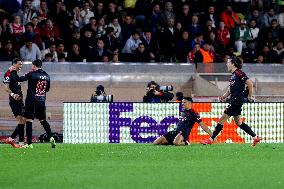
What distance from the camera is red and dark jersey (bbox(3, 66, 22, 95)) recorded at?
20.7 metres

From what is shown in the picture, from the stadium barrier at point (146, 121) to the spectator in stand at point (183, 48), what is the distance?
4.11 meters

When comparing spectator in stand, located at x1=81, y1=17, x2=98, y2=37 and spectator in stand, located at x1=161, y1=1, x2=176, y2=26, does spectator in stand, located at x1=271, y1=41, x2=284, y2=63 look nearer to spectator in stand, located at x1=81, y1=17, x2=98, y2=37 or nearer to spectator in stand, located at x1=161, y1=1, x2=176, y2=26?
spectator in stand, located at x1=161, y1=1, x2=176, y2=26

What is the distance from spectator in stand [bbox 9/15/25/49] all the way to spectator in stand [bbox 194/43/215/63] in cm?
506

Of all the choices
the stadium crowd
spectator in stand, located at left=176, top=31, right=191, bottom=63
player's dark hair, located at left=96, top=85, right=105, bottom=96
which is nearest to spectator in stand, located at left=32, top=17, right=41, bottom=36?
the stadium crowd

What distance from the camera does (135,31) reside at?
28359mm

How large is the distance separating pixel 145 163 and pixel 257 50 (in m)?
13.4

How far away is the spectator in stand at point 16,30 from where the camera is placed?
1080 inches

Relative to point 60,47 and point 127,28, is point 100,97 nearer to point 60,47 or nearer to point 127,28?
point 60,47

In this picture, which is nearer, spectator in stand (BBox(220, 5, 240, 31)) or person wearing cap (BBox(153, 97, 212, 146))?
person wearing cap (BBox(153, 97, 212, 146))

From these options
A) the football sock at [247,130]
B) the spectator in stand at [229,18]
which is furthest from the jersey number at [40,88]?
the spectator in stand at [229,18]

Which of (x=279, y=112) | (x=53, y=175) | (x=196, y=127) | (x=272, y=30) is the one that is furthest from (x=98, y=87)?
(x=53, y=175)

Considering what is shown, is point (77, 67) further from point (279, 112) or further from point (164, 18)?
point (279, 112)

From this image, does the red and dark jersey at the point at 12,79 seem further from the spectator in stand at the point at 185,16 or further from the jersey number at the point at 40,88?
the spectator in stand at the point at 185,16

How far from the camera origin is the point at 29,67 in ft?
87.6
